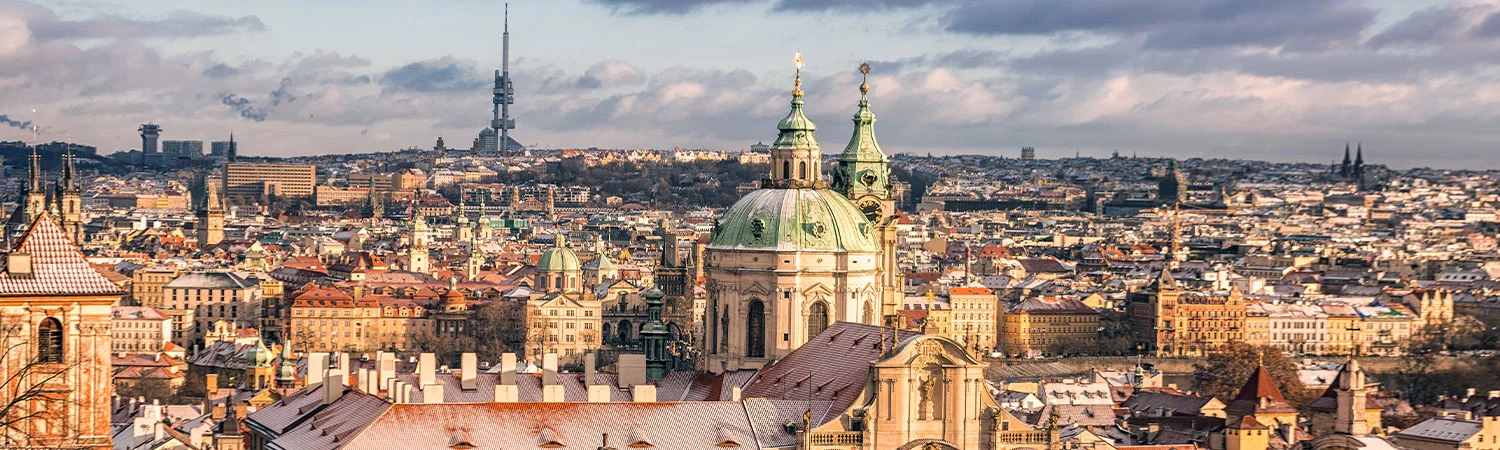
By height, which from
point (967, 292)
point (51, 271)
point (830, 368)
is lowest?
point (967, 292)

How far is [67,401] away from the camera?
125ft

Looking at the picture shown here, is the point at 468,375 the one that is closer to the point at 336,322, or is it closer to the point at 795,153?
the point at 795,153

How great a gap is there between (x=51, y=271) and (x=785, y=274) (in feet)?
108

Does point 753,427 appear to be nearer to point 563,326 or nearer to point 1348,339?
point 563,326

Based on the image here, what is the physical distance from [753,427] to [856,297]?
17245mm

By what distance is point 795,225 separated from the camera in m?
70.2

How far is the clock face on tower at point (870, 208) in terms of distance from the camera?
78.8 metres

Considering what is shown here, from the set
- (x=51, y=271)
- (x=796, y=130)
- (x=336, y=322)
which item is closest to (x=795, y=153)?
(x=796, y=130)

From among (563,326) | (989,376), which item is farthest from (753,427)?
Answer: (563,326)

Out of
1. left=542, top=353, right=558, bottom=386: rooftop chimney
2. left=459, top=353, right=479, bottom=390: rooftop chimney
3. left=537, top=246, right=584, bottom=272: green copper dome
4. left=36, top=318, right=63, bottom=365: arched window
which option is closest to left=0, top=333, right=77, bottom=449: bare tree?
left=36, top=318, right=63, bottom=365: arched window

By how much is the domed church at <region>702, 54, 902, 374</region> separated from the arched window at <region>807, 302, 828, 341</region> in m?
0.03

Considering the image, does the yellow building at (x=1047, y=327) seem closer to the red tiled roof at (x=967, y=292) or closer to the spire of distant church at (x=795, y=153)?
the red tiled roof at (x=967, y=292)

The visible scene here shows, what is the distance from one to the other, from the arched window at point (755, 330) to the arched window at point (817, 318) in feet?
4.07

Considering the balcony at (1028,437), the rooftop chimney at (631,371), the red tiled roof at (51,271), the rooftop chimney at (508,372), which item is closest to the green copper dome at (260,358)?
the rooftop chimney at (631,371)
